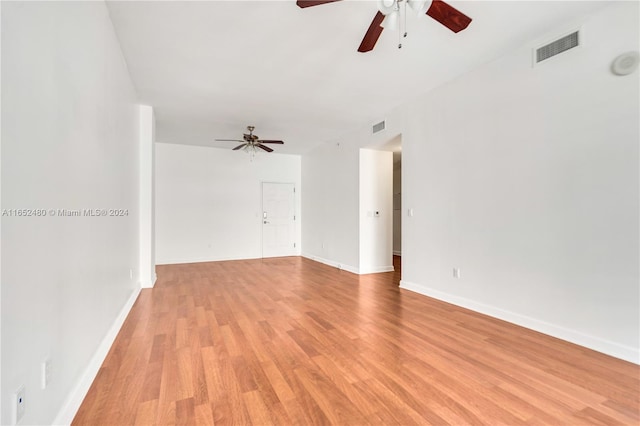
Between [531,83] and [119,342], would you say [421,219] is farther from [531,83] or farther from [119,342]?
[119,342]

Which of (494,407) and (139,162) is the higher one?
(139,162)

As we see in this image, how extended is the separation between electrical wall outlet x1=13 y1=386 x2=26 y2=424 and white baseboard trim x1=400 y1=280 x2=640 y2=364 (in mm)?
3785

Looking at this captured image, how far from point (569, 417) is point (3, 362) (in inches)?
106

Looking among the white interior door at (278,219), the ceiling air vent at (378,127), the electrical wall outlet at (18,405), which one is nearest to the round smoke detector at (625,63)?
the ceiling air vent at (378,127)

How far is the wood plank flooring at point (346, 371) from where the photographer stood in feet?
5.68

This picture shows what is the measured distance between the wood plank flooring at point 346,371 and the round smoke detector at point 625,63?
2329 millimetres

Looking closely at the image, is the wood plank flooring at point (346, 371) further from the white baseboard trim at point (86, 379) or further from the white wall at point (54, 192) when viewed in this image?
the white wall at point (54, 192)

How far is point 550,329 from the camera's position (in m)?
2.87

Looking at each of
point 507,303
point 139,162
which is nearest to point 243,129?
point 139,162

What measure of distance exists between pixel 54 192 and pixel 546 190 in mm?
3849

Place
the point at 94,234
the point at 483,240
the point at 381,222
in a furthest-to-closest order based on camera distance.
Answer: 1. the point at 381,222
2. the point at 483,240
3. the point at 94,234

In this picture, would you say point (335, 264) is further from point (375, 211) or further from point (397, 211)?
point (397, 211)

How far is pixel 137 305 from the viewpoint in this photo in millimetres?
3799

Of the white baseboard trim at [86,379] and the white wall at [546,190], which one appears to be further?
the white wall at [546,190]
